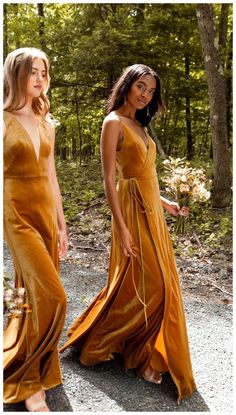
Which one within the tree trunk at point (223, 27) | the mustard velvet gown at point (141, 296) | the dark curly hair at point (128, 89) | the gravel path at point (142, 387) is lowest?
the gravel path at point (142, 387)

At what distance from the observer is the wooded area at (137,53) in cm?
848

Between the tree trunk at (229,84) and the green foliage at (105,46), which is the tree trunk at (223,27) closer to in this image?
the tree trunk at (229,84)

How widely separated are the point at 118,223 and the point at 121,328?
0.86 m

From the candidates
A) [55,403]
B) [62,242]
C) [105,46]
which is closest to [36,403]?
[55,403]

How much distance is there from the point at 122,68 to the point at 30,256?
8.29 m

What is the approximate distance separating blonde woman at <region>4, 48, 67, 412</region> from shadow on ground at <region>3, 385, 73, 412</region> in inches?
3.3

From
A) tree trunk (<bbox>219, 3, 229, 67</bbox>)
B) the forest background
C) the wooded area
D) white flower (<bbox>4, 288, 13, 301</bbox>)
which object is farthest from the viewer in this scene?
tree trunk (<bbox>219, 3, 229, 67</bbox>)

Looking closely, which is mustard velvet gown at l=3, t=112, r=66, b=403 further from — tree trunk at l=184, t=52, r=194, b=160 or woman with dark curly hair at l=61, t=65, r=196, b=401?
tree trunk at l=184, t=52, r=194, b=160

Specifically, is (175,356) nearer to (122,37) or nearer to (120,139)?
(120,139)

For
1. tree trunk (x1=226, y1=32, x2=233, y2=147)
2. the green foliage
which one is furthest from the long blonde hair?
tree trunk (x1=226, y1=32, x2=233, y2=147)

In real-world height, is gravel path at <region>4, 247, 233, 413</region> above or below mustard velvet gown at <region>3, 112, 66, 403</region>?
below

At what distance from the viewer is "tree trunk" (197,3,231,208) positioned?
27.3 ft


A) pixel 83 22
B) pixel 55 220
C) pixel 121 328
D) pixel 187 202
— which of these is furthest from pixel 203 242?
pixel 83 22

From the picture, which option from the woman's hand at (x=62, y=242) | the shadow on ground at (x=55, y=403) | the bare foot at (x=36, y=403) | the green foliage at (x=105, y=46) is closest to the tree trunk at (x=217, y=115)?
the green foliage at (x=105, y=46)
